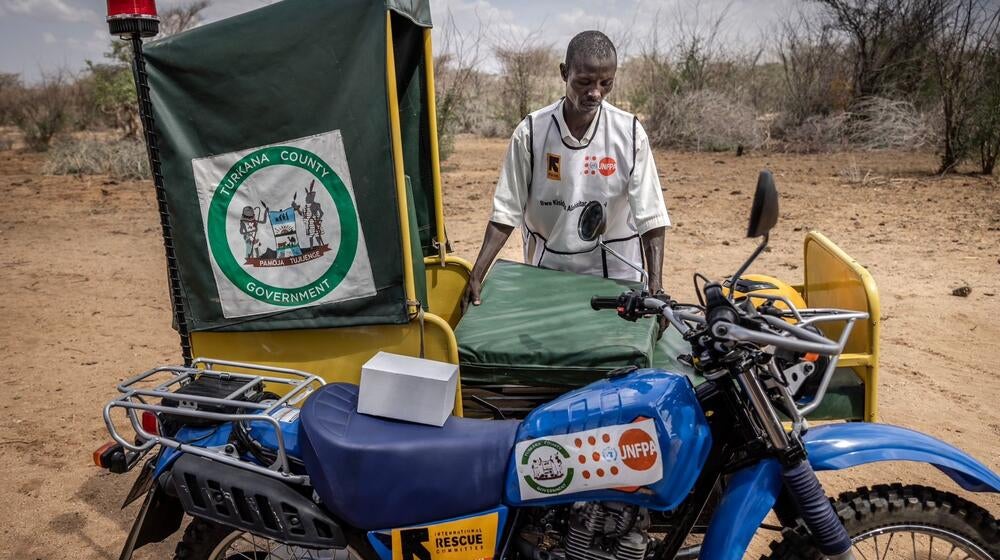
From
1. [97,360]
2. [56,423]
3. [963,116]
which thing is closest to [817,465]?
[56,423]

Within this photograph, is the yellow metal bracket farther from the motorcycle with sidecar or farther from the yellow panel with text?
the yellow panel with text

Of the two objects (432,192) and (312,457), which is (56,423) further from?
(312,457)

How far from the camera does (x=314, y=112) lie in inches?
96.8

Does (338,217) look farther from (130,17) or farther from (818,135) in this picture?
(818,135)

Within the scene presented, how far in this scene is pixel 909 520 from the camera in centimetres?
202

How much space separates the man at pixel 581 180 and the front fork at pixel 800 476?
3.75ft

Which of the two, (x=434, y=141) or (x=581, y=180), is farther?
(x=434, y=141)

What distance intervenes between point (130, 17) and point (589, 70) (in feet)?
5.24

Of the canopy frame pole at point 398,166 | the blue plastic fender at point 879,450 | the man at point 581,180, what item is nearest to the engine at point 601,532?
the blue plastic fender at point 879,450

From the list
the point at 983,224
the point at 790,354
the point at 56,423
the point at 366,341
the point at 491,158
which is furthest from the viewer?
the point at 491,158

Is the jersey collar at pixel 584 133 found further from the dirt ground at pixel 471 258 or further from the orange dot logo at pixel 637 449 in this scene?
the dirt ground at pixel 471 258

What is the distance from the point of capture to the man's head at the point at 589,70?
2.99 m

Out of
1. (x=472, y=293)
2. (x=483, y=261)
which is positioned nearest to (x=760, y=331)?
(x=472, y=293)

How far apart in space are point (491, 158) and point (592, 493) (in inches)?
544
